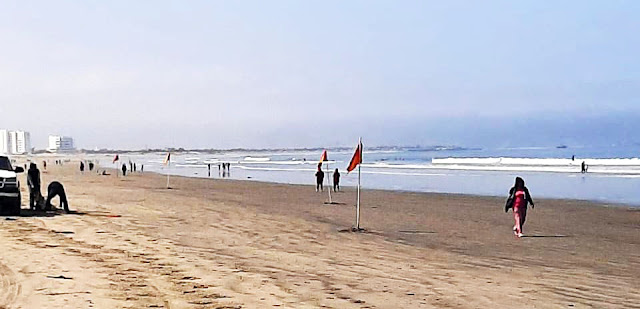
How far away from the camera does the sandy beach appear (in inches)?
321

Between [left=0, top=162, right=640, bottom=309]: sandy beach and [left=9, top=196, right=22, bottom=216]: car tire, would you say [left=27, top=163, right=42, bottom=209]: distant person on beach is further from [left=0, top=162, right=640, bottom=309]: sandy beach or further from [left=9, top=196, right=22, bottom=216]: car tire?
[left=9, top=196, right=22, bottom=216]: car tire

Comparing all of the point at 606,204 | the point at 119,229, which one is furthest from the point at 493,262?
the point at 606,204

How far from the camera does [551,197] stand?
1278 inches

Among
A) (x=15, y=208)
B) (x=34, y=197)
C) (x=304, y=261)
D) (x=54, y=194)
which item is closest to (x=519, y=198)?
(x=304, y=261)

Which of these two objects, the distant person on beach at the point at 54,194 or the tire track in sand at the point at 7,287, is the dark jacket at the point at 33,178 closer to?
the distant person on beach at the point at 54,194

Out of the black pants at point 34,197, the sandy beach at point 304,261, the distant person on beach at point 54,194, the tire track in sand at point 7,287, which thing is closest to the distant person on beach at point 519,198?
the sandy beach at point 304,261

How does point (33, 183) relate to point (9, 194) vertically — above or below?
above

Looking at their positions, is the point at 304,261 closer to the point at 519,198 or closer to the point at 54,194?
the point at 519,198

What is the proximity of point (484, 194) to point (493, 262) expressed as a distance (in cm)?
2346

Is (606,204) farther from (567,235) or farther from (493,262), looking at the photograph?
(493,262)

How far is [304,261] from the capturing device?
36.4 feet

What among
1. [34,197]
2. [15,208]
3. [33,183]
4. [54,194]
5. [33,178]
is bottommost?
[15,208]

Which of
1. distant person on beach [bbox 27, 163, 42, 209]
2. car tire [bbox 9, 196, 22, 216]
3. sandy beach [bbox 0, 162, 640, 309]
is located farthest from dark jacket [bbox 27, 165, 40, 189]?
car tire [bbox 9, 196, 22, 216]

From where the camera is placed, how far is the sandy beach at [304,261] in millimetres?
8148
